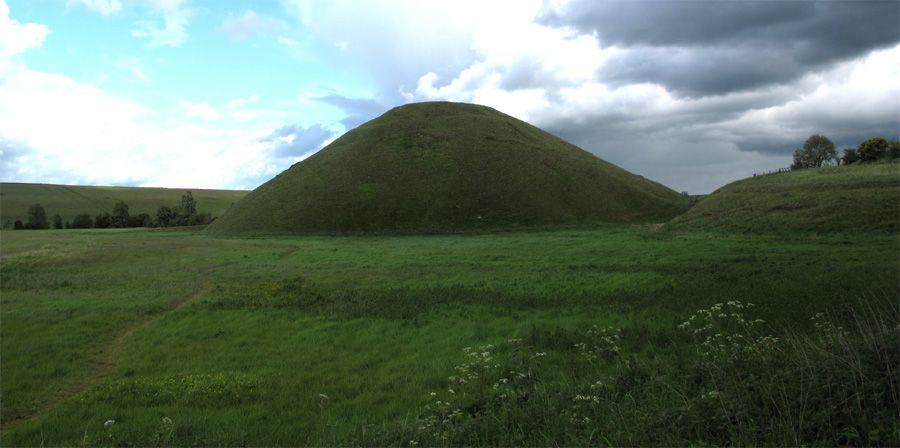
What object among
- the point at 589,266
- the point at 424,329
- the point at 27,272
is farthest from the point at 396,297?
the point at 27,272

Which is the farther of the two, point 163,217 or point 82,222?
point 163,217

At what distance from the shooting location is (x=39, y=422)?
805 centimetres

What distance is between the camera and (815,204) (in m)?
38.7

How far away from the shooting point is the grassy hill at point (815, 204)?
33025mm

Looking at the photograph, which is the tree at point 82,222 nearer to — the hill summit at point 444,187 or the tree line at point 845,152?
the hill summit at point 444,187

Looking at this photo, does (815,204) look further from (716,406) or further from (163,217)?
(163,217)

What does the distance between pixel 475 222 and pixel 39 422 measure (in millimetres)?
71262

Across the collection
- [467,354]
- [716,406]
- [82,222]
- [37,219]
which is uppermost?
[37,219]

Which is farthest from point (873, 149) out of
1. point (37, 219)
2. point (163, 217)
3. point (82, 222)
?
point (37, 219)

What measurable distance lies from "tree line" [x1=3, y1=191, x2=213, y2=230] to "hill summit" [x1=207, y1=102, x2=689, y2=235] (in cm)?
2058

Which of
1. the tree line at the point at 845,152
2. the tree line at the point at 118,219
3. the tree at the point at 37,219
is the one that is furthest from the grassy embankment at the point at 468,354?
the tree at the point at 37,219

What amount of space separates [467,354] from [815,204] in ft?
136

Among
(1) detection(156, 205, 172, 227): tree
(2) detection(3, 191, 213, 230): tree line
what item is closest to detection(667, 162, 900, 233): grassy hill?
(2) detection(3, 191, 213, 230): tree line

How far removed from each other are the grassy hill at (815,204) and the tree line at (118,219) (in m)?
103
